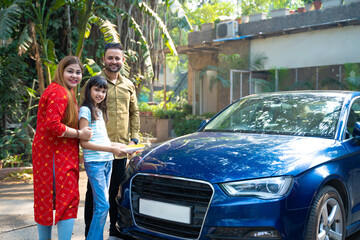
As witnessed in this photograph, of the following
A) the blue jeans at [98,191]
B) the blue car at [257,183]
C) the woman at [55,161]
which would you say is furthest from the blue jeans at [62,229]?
the blue car at [257,183]

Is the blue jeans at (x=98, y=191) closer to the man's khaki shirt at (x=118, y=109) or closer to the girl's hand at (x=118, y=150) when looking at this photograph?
the girl's hand at (x=118, y=150)

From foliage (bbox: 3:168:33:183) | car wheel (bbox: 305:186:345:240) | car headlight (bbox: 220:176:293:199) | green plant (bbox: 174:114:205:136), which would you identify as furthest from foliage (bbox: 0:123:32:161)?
green plant (bbox: 174:114:205:136)

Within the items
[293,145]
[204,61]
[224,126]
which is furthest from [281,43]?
[293,145]

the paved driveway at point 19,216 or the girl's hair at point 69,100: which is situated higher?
the girl's hair at point 69,100

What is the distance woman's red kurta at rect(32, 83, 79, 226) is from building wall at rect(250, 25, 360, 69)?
10.3 m

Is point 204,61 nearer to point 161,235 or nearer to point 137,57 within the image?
point 137,57

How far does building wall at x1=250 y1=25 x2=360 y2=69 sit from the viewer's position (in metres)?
11.2

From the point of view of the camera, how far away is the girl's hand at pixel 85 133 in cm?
303

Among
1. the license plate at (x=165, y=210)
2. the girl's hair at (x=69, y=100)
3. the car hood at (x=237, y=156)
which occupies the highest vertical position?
the girl's hair at (x=69, y=100)

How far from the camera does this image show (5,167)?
303 inches

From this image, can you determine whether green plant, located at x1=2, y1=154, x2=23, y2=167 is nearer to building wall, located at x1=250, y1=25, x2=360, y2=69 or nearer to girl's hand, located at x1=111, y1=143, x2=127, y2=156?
girl's hand, located at x1=111, y1=143, x2=127, y2=156

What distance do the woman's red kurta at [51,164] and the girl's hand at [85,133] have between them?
0.14 meters

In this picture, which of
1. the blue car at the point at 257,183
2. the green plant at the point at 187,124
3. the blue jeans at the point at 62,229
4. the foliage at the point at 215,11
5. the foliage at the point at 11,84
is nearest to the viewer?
the blue car at the point at 257,183

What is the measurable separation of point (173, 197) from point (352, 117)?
2.18 m
